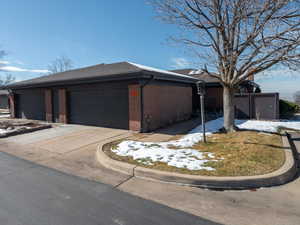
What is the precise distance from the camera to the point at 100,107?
9.85 metres

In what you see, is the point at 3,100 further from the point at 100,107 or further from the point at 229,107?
the point at 229,107

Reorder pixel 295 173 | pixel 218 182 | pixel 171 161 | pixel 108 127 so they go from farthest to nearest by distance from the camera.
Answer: pixel 108 127
pixel 171 161
pixel 295 173
pixel 218 182

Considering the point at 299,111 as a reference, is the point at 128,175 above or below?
below

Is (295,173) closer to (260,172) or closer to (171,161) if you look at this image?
(260,172)

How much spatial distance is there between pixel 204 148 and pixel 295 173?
7.19ft

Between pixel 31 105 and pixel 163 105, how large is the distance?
35.8 ft

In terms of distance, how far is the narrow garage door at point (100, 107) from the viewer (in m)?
9.01

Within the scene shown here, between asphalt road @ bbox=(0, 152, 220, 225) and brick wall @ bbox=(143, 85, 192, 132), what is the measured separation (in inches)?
202

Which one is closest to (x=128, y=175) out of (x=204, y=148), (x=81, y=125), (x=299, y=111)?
(x=204, y=148)

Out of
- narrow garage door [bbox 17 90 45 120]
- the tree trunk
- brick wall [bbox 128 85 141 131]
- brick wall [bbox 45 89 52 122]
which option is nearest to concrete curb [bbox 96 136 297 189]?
the tree trunk

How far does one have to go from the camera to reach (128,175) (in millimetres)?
3945

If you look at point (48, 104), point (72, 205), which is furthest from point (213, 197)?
point (48, 104)

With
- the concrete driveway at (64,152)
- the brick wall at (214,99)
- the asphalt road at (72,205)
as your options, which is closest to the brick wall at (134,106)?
the concrete driveway at (64,152)

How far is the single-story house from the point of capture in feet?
27.3
